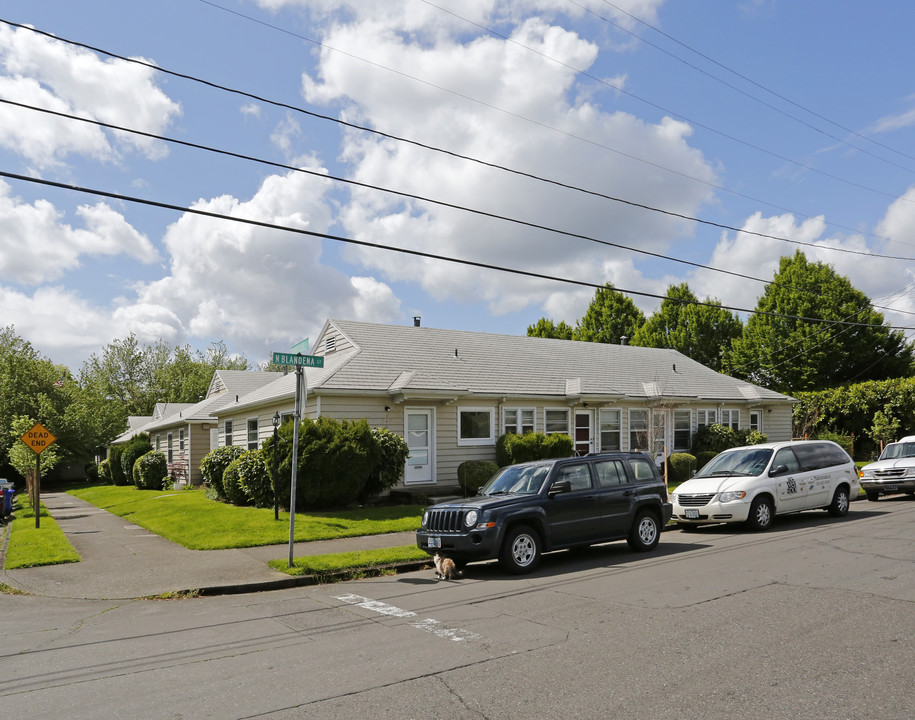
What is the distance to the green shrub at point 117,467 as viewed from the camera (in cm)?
4053

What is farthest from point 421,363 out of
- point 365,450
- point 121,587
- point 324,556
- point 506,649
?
point 506,649

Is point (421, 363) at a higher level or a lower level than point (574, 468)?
higher

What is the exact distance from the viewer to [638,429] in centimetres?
2639

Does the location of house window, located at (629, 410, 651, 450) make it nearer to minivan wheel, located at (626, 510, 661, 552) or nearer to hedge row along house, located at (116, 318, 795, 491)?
hedge row along house, located at (116, 318, 795, 491)

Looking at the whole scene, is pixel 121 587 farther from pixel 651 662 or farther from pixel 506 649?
pixel 651 662

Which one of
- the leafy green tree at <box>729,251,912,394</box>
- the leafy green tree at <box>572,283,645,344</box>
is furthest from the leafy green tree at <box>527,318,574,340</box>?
the leafy green tree at <box>729,251,912,394</box>

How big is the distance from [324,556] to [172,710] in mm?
7031

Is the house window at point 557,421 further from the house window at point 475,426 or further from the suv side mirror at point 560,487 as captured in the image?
the suv side mirror at point 560,487

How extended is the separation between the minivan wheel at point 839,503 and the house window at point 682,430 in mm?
11941

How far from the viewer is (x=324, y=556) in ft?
39.7

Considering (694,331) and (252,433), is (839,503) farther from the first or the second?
(694,331)

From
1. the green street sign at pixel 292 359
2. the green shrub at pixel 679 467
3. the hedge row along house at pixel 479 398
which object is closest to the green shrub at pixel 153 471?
the hedge row along house at pixel 479 398

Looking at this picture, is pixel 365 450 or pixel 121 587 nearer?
pixel 121 587

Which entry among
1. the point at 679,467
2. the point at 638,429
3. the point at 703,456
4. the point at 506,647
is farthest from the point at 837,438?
the point at 506,647
